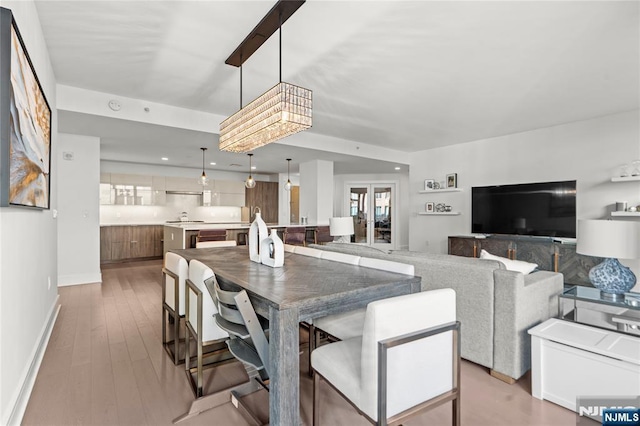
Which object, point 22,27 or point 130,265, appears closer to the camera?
point 22,27

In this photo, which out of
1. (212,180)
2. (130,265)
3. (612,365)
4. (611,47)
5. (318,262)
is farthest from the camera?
(212,180)

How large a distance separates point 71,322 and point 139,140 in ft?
9.94

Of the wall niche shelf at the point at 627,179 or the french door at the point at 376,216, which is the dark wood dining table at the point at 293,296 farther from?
the french door at the point at 376,216

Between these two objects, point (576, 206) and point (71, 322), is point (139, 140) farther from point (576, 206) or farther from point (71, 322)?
point (576, 206)

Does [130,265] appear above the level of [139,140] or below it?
below

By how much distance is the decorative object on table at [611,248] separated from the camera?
2.12 meters

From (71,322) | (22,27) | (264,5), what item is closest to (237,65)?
(264,5)

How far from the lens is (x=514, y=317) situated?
2.06 metres

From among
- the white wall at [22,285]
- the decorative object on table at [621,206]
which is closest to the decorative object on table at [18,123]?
the white wall at [22,285]

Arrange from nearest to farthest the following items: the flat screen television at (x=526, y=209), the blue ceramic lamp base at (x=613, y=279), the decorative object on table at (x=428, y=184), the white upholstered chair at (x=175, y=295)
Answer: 1. the blue ceramic lamp base at (x=613, y=279)
2. the white upholstered chair at (x=175, y=295)
3. the flat screen television at (x=526, y=209)
4. the decorative object on table at (x=428, y=184)

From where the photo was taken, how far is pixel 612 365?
1.71 m

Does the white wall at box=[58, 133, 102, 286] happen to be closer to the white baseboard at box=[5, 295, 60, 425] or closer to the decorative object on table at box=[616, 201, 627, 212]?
the white baseboard at box=[5, 295, 60, 425]

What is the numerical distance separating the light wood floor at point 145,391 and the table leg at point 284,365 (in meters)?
0.42

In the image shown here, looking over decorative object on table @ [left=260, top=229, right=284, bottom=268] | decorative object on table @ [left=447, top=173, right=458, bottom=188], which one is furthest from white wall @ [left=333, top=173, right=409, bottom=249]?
decorative object on table @ [left=260, top=229, right=284, bottom=268]
